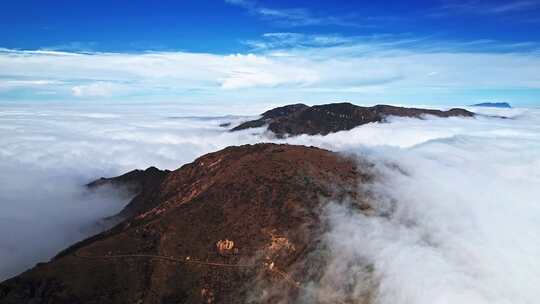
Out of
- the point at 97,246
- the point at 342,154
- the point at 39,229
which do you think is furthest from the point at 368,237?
the point at 39,229

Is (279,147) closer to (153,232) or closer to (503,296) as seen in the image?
(153,232)

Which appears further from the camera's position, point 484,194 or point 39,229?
point 39,229

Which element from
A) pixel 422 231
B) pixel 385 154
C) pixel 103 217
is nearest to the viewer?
pixel 422 231

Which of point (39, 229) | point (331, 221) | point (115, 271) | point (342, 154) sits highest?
point (342, 154)

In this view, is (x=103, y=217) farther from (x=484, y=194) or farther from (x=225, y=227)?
(x=484, y=194)

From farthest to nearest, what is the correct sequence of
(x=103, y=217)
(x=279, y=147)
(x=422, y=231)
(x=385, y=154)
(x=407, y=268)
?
1. (x=103, y=217)
2. (x=385, y=154)
3. (x=279, y=147)
4. (x=422, y=231)
5. (x=407, y=268)

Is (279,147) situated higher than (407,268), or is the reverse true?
(279,147)
